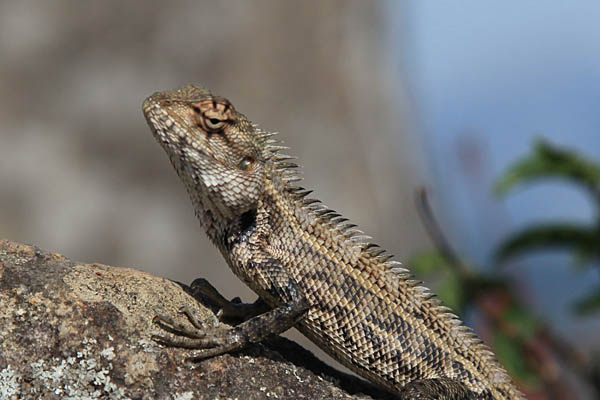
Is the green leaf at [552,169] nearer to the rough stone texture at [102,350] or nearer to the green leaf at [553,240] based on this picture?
the green leaf at [553,240]

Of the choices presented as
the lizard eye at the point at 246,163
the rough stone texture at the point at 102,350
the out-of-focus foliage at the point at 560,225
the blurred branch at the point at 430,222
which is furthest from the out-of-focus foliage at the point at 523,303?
the rough stone texture at the point at 102,350

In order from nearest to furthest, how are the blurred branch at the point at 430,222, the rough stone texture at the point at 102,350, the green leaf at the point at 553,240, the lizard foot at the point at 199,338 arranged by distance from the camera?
the rough stone texture at the point at 102,350
the lizard foot at the point at 199,338
the blurred branch at the point at 430,222
the green leaf at the point at 553,240

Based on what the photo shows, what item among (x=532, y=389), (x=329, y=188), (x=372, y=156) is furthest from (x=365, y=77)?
(x=532, y=389)

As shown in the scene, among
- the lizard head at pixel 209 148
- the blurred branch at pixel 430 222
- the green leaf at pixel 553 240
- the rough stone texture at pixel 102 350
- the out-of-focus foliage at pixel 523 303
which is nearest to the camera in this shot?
the rough stone texture at pixel 102 350

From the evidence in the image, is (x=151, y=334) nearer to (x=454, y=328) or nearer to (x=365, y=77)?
(x=454, y=328)

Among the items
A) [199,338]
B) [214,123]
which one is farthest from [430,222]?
[199,338]

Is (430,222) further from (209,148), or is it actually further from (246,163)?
(209,148)

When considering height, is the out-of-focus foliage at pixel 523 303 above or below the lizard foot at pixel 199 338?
above
